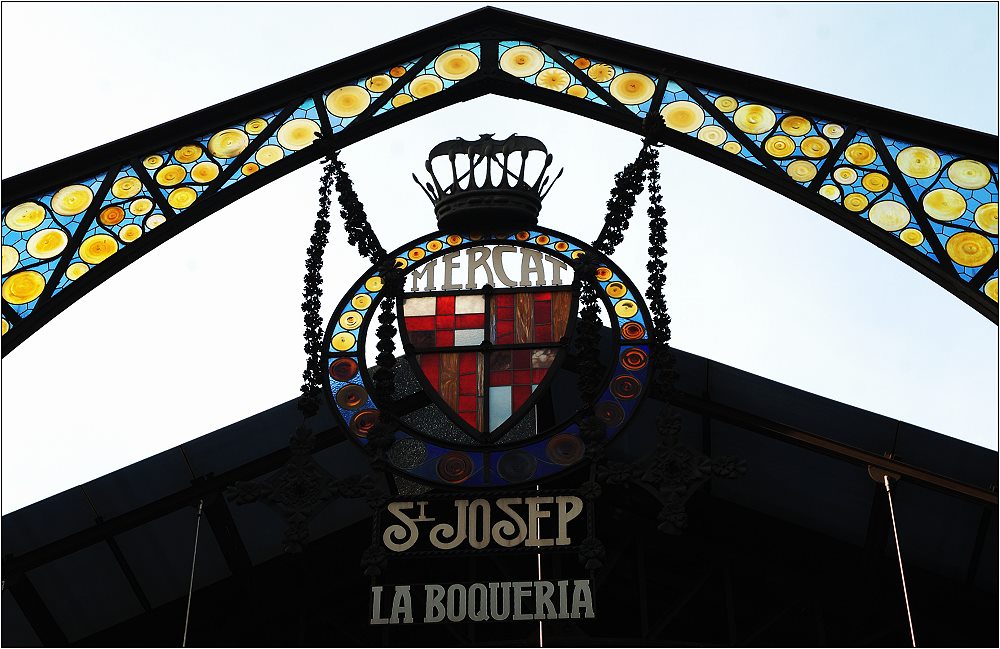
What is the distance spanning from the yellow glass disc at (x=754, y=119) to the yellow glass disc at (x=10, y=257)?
359 cm

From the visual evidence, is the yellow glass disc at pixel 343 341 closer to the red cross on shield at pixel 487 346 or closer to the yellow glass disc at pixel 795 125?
the red cross on shield at pixel 487 346

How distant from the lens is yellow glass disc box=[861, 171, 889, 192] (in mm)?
6082

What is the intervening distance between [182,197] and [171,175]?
0.16 metres

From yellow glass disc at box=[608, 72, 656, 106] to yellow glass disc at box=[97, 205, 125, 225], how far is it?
257cm

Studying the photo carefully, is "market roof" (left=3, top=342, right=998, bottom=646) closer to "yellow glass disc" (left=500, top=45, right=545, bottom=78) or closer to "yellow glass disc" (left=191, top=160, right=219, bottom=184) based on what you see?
"yellow glass disc" (left=191, top=160, right=219, bottom=184)

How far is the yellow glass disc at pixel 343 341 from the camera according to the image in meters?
6.18

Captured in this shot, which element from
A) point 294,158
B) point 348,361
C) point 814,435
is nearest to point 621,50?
point 294,158

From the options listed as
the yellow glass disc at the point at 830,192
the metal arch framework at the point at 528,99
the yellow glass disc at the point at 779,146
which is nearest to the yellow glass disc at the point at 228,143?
the metal arch framework at the point at 528,99

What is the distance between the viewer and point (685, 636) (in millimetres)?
13094

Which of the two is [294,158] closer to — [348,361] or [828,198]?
[348,361]

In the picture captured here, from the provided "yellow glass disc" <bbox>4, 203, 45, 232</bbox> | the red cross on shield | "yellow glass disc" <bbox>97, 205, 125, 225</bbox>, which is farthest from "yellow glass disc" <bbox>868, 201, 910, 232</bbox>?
"yellow glass disc" <bbox>4, 203, 45, 232</bbox>

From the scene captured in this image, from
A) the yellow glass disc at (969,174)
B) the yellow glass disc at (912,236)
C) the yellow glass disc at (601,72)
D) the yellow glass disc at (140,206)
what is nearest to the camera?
the yellow glass disc at (912,236)

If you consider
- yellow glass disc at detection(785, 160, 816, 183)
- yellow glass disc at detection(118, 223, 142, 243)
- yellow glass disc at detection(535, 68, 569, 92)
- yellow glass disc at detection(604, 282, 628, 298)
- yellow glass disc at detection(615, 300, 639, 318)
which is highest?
yellow glass disc at detection(535, 68, 569, 92)

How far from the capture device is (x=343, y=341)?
20.3 ft
